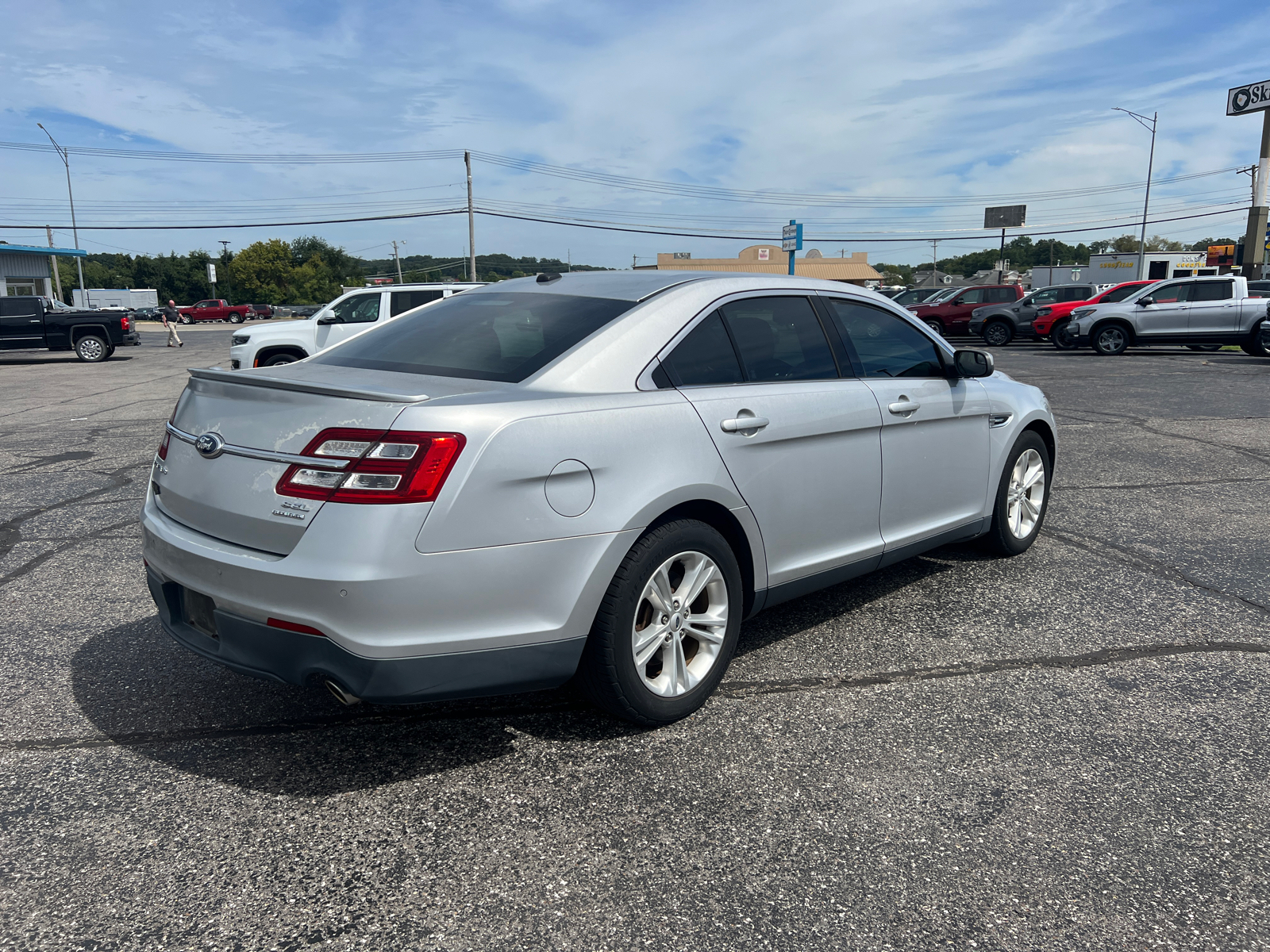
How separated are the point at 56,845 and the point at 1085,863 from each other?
9.31 feet

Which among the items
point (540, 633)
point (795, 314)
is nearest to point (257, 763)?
point (540, 633)

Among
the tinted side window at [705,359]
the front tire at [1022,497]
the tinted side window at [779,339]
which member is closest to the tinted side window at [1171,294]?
the front tire at [1022,497]

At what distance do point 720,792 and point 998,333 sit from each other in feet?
93.6

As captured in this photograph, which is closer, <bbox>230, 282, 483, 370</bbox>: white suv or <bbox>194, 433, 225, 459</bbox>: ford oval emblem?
<bbox>194, 433, 225, 459</bbox>: ford oval emblem

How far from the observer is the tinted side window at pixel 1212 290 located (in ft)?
69.7

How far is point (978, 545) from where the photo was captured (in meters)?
5.38

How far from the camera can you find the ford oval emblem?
9.47ft

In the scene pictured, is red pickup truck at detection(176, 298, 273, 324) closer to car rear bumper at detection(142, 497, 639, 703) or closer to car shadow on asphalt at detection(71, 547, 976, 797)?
car shadow on asphalt at detection(71, 547, 976, 797)

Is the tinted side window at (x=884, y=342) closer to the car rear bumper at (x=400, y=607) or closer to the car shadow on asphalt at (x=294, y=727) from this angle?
the car rear bumper at (x=400, y=607)

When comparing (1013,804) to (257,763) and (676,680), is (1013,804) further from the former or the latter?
(257,763)

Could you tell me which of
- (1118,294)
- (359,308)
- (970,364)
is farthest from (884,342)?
(1118,294)

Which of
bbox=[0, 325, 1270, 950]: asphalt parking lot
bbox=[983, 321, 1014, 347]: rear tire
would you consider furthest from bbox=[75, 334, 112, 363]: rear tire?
bbox=[983, 321, 1014, 347]: rear tire

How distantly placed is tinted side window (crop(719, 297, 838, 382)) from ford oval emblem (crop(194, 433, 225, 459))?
6.12ft

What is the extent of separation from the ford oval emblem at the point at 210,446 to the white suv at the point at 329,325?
37.8 ft
